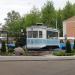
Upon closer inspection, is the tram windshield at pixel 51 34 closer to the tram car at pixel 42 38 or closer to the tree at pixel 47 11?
the tram car at pixel 42 38

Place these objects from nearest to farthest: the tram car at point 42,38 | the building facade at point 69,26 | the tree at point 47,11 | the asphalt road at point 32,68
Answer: the asphalt road at point 32,68
the tram car at point 42,38
the tree at point 47,11
the building facade at point 69,26

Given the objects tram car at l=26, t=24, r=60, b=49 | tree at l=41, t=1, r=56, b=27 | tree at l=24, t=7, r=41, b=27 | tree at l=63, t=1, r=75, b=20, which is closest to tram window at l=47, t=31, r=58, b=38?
tram car at l=26, t=24, r=60, b=49

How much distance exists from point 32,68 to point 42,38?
2982 centimetres

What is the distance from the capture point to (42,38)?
35.1 metres

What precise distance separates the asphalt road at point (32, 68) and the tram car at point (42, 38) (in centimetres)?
2739

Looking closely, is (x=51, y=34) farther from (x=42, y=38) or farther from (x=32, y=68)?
(x=32, y=68)

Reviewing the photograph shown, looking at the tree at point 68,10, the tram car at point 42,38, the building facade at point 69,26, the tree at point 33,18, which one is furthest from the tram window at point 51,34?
the tree at point 68,10

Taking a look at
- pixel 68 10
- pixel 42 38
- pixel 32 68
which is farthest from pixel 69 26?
pixel 32 68

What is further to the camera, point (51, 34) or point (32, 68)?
point (51, 34)

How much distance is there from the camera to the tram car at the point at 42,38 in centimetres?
3367

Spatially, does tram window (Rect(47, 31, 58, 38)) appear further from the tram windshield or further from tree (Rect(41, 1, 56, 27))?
tree (Rect(41, 1, 56, 27))

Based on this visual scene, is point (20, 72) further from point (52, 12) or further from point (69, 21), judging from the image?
point (69, 21)

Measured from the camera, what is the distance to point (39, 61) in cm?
543

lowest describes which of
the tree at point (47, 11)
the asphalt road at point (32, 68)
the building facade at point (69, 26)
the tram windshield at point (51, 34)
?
the asphalt road at point (32, 68)
